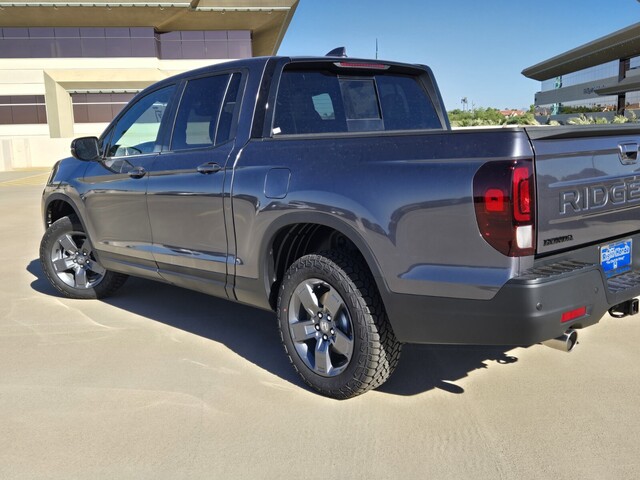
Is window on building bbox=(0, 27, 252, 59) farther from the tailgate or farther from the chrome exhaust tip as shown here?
the chrome exhaust tip

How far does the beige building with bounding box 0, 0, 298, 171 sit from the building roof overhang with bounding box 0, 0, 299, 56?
0.05m

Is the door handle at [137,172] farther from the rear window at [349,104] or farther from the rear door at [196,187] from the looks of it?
the rear window at [349,104]

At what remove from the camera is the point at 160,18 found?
3459 cm

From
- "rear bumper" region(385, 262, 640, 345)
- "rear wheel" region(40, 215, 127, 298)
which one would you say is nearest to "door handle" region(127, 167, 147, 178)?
"rear wheel" region(40, 215, 127, 298)

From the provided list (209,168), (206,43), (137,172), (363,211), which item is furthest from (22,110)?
(363,211)

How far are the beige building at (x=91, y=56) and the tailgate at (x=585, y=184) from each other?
33.3 meters

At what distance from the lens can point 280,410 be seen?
11.3ft

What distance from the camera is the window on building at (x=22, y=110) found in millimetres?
35750

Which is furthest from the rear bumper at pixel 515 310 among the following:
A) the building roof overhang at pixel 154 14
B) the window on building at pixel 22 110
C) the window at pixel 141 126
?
the window on building at pixel 22 110

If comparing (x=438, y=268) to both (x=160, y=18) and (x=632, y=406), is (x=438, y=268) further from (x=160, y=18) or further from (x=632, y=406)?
(x=160, y=18)

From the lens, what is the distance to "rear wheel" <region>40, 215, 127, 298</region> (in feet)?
18.9

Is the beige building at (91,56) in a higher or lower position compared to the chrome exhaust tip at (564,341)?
higher

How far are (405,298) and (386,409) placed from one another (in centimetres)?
73

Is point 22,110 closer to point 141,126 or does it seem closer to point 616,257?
point 141,126
